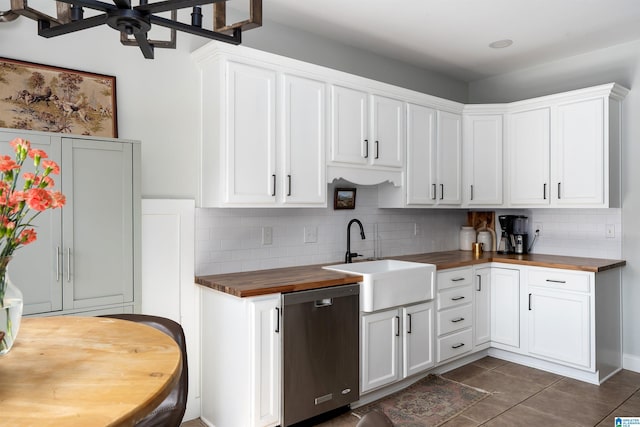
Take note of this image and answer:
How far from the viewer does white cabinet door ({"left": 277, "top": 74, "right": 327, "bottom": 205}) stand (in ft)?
10.0

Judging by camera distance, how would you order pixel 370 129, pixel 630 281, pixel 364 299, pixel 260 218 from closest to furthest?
pixel 364 299 < pixel 260 218 < pixel 370 129 < pixel 630 281

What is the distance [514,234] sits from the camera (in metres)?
4.37

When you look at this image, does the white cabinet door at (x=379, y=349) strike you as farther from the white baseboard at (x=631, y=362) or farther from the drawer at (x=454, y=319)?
the white baseboard at (x=631, y=362)

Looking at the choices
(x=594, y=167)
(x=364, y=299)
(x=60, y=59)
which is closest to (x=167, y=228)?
(x=60, y=59)

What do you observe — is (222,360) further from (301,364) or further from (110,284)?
(110,284)

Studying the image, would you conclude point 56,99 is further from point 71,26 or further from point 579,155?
point 579,155

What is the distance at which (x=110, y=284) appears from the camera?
2.24 m

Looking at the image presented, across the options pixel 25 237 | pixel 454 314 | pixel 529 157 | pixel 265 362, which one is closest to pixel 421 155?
pixel 529 157

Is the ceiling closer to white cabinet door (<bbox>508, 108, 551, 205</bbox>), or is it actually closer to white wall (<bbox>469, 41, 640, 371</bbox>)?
white wall (<bbox>469, 41, 640, 371</bbox>)

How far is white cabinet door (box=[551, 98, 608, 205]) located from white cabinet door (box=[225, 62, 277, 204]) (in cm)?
259

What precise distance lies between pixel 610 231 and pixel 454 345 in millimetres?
1719

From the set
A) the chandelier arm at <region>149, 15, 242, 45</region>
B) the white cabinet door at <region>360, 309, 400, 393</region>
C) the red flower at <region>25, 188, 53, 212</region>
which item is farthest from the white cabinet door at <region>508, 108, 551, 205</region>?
the red flower at <region>25, 188, 53, 212</region>

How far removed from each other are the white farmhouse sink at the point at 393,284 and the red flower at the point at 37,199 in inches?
87.0

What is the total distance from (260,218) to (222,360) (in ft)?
3.40
